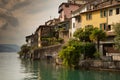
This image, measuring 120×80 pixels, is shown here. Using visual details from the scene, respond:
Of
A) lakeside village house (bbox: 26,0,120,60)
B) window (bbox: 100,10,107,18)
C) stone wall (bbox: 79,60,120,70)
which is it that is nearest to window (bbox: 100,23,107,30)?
lakeside village house (bbox: 26,0,120,60)

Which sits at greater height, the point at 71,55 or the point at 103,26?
the point at 103,26

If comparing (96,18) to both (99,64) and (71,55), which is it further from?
(99,64)

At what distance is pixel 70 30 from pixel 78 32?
71.8ft

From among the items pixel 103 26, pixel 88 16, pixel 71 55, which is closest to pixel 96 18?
pixel 103 26

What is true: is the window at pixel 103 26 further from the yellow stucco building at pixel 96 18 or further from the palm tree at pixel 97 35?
the palm tree at pixel 97 35

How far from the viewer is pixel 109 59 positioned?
50.7 metres

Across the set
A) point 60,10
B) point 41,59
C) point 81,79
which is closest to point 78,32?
point 81,79

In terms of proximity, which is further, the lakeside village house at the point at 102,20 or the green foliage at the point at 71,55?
the lakeside village house at the point at 102,20

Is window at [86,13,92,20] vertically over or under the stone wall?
over

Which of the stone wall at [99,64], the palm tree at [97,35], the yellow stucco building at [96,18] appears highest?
the yellow stucco building at [96,18]

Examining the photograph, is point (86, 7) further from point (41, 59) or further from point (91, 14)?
point (41, 59)

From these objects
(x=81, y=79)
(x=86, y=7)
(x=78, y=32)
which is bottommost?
(x=81, y=79)

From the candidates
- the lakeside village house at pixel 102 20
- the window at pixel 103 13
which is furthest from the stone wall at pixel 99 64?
the window at pixel 103 13

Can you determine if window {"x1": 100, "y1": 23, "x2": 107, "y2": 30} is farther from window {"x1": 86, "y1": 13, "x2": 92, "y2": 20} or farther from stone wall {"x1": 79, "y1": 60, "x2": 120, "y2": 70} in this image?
stone wall {"x1": 79, "y1": 60, "x2": 120, "y2": 70}
